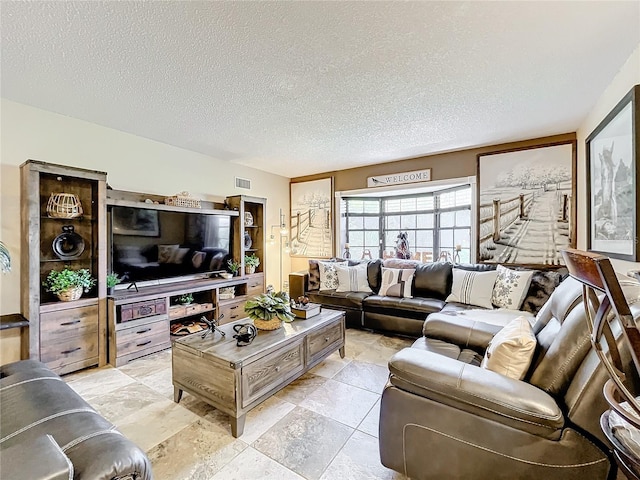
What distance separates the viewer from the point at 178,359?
2.13m

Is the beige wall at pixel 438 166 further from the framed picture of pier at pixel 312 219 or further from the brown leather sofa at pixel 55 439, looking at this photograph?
the brown leather sofa at pixel 55 439

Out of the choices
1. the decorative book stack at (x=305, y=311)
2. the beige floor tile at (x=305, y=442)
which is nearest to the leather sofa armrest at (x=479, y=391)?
the beige floor tile at (x=305, y=442)

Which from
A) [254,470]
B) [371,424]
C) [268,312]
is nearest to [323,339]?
[268,312]

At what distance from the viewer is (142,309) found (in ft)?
9.87

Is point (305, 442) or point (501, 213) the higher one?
point (501, 213)

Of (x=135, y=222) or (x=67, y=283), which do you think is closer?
(x=67, y=283)

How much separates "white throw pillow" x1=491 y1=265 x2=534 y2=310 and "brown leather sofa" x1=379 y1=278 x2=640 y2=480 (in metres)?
1.75

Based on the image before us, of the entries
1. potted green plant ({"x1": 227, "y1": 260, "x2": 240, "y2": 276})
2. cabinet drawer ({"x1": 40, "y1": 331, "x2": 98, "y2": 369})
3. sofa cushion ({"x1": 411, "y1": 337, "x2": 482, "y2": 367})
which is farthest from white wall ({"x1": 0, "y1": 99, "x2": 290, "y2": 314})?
sofa cushion ({"x1": 411, "y1": 337, "x2": 482, "y2": 367})

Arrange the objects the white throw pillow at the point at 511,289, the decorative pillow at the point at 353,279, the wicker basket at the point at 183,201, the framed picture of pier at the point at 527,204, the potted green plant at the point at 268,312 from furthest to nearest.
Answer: the decorative pillow at the point at 353,279, the wicker basket at the point at 183,201, the framed picture of pier at the point at 527,204, the white throw pillow at the point at 511,289, the potted green plant at the point at 268,312

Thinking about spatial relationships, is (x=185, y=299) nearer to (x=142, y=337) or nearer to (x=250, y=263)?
(x=142, y=337)

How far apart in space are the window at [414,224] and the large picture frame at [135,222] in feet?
9.90

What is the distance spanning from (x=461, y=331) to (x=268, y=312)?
1.48 meters

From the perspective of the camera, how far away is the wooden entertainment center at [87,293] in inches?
96.4

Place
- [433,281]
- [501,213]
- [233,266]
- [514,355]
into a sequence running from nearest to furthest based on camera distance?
1. [514,355]
2. [433,281]
3. [501,213]
4. [233,266]
